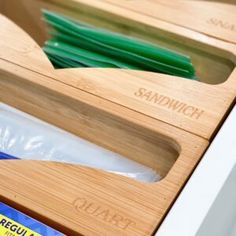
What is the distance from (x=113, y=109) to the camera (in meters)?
0.56

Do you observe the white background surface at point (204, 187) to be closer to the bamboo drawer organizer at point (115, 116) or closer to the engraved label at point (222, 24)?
the bamboo drawer organizer at point (115, 116)

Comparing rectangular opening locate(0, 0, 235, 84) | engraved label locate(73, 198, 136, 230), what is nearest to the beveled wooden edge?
engraved label locate(73, 198, 136, 230)

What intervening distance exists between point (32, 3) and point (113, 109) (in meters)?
0.30

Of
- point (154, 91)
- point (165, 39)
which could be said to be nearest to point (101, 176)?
point (154, 91)

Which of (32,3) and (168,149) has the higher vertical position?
(32,3)

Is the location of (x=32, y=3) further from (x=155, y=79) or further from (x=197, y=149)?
(x=197, y=149)

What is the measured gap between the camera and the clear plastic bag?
587 mm

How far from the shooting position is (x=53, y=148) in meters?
0.61

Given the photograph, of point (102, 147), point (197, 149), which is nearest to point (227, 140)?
point (197, 149)

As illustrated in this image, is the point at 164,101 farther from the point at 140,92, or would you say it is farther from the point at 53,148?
the point at 53,148

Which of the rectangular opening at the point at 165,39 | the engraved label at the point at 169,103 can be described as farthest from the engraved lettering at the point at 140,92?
the rectangular opening at the point at 165,39

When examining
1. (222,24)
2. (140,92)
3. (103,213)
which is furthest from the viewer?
(222,24)

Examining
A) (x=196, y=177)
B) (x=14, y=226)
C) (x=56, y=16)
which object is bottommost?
(x=14, y=226)

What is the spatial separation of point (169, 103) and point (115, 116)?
0.20ft
